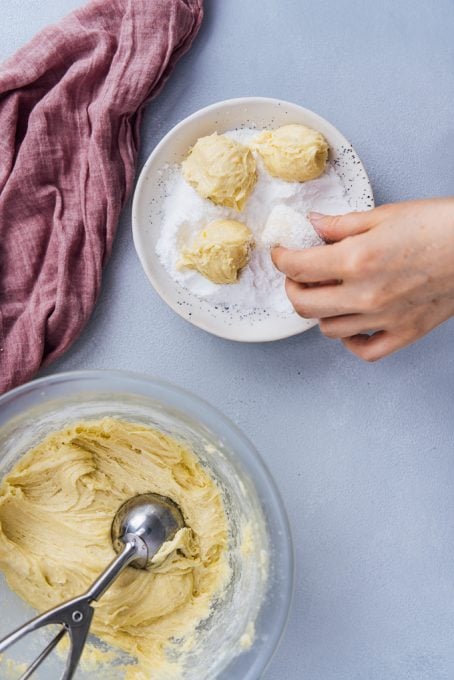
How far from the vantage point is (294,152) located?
1019 millimetres

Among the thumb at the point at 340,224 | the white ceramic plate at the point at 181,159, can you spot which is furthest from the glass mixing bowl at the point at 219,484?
the thumb at the point at 340,224

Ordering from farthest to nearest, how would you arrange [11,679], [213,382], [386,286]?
[213,382] → [11,679] → [386,286]

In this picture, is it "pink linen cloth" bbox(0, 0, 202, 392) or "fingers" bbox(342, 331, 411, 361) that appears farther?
"pink linen cloth" bbox(0, 0, 202, 392)

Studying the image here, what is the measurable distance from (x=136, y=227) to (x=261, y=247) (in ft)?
0.54

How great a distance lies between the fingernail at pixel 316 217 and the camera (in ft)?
3.30

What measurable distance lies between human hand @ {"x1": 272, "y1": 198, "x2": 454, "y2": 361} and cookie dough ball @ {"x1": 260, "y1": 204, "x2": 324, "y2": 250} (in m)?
0.04

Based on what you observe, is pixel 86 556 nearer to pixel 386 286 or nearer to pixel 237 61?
pixel 386 286

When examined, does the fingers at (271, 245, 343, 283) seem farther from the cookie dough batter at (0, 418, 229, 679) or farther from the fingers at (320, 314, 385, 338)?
the cookie dough batter at (0, 418, 229, 679)

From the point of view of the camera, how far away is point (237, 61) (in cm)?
114

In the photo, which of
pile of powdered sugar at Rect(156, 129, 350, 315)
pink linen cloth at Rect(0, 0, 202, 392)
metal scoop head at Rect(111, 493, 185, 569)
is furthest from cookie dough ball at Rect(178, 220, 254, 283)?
metal scoop head at Rect(111, 493, 185, 569)

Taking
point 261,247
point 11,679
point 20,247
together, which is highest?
point 20,247

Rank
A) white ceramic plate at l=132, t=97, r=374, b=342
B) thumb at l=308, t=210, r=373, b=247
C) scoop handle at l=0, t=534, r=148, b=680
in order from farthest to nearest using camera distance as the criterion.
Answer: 1. white ceramic plate at l=132, t=97, r=374, b=342
2. thumb at l=308, t=210, r=373, b=247
3. scoop handle at l=0, t=534, r=148, b=680

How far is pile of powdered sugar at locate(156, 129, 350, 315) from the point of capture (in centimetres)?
106

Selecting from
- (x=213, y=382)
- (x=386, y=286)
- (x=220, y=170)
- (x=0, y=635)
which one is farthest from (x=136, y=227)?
(x=0, y=635)
